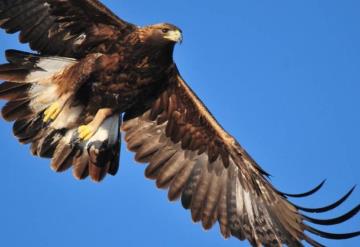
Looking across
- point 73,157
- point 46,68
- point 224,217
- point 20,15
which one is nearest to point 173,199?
point 224,217

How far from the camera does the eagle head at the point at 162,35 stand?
12.7m

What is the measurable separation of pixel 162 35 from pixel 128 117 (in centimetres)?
198

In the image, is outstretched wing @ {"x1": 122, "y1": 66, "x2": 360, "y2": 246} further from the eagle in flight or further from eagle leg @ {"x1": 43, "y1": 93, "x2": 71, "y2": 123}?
eagle leg @ {"x1": 43, "y1": 93, "x2": 71, "y2": 123}

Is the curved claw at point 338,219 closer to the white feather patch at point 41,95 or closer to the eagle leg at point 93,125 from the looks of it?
the eagle leg at point 93,125

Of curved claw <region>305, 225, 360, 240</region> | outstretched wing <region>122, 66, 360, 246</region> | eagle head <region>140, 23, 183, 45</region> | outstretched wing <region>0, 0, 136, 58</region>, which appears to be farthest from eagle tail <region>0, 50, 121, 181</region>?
curved claw <region>305, 225, 360, 240</region>

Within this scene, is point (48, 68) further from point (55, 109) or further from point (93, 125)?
point (93, 125)

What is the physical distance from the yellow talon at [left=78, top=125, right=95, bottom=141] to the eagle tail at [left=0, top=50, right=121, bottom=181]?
0.20ft

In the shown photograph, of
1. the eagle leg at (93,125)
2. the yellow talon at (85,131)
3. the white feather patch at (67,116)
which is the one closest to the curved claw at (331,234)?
the eagle leg at (93,125)

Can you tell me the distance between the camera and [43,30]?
42.6ft

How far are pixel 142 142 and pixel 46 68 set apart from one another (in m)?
2.03

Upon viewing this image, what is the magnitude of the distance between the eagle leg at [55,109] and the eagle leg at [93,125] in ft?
1.58

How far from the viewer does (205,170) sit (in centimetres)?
1437

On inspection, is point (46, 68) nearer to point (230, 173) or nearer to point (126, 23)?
point (126, 23)

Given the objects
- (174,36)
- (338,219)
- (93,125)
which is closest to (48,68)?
(93,125)
